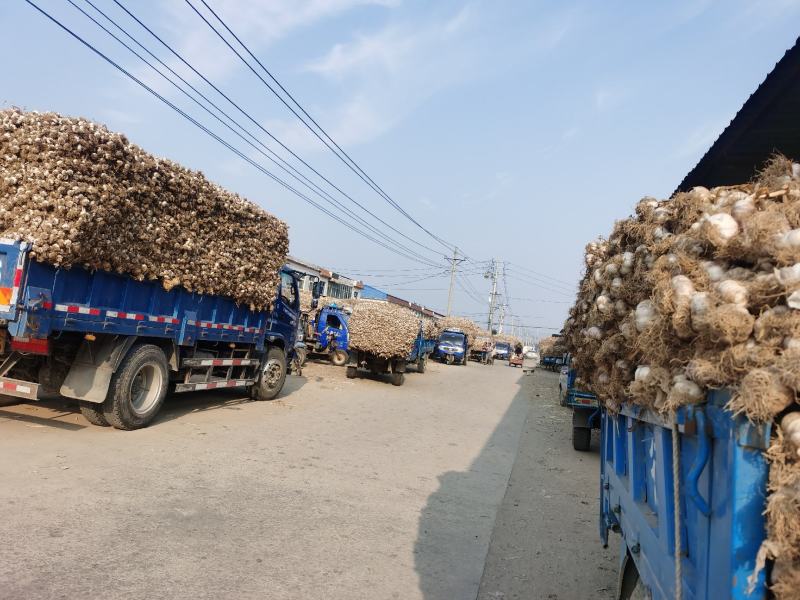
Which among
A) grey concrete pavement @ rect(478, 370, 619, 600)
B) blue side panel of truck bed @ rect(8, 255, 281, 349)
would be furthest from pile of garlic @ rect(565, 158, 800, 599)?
blue side panel of truck bed @ rect(8, 255, 281, 349)

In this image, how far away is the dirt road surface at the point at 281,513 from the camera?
168 inches

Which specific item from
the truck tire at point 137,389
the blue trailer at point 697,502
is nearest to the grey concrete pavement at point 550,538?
the blue trailer at point 697,502

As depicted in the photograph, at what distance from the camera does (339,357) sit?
74.7ft

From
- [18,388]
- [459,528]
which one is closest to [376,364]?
[18,388]

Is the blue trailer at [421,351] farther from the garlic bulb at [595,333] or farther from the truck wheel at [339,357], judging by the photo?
the garlic bulb at [595,333]

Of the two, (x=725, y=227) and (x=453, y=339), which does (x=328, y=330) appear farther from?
(x=725, y=227)

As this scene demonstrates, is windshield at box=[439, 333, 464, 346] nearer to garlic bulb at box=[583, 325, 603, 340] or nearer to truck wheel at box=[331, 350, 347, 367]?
truck wheel at box=[331, 350, 347, 367]

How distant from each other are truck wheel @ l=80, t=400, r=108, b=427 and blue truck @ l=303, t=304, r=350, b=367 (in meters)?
13.0

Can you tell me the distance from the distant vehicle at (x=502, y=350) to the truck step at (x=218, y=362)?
48.8 metres

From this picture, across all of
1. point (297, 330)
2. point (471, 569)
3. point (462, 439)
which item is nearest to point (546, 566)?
point (471, 569)

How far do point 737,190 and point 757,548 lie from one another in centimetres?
194

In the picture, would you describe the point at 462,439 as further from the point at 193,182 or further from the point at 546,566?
the point at 193,182

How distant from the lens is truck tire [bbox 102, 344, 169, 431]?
8.11 metres

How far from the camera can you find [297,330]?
14.3 meters
